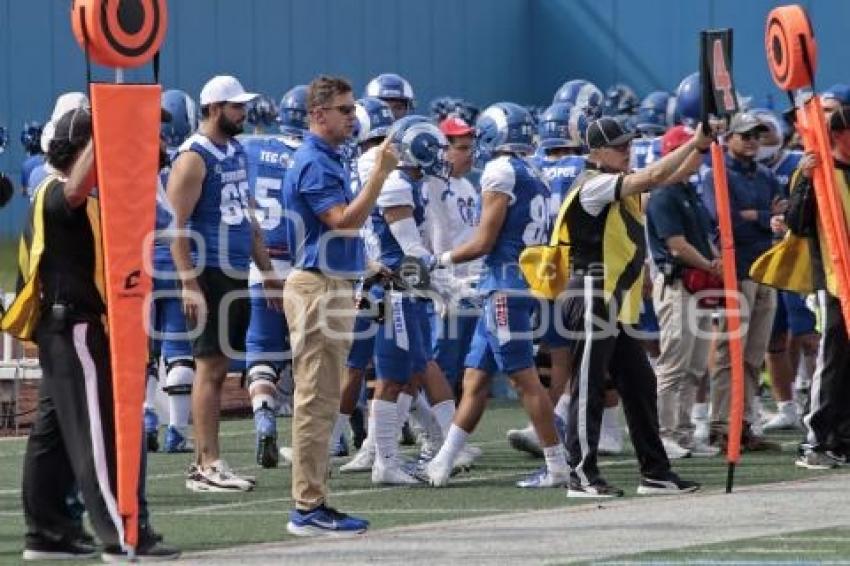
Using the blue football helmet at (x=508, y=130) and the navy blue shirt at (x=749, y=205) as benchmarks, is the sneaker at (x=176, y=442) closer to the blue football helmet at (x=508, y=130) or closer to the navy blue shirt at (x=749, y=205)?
the blue football helmet at (x=508, y=130)

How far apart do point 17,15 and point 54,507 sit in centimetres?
1249

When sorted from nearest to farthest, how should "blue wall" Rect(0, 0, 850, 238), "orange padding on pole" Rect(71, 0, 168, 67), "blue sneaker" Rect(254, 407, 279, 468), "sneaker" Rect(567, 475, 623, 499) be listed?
"orange padding on pole" Rect(71, 0, 168, 67) < "sneaker" Rect(567, 475, 623, 499) < "blue sneaker" Rect(254, 407, 279, 468) < "blue wall" Rect(0, 0, 850, 238)

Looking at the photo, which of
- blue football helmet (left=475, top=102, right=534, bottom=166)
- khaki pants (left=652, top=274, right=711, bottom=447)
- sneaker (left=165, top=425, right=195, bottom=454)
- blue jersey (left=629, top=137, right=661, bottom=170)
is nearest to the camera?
blue football helmet (left=475, top=102, right=534, bottom=166)

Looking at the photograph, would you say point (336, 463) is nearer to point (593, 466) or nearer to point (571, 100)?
point (593, 466)

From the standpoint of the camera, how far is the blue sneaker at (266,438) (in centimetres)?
1402

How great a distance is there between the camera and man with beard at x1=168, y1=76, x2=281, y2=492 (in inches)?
516

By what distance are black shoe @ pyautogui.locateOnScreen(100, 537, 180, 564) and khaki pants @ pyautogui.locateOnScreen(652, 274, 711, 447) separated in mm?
5726

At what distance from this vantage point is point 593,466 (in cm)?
1249

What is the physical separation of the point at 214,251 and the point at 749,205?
3.98 metres

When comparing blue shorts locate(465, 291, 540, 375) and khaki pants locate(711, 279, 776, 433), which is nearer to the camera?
blue shorts locate(465, 291, 540, 375)

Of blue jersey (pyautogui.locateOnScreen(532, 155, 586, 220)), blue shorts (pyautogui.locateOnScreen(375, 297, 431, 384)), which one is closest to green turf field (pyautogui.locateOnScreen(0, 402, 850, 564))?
blue shorts (pyautogui.locateOnScreen(375, 297, 431, 384))

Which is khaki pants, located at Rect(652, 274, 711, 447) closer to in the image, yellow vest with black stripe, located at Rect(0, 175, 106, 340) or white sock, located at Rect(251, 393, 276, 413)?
white sock, located at Rect(251, 393, 276, 413)

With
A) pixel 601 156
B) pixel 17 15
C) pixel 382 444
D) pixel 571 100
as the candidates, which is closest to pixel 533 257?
pixel 601 156

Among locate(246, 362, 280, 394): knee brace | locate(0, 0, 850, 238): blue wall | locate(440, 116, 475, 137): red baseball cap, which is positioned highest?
locate(0, 0, 850, 238): blue wall
